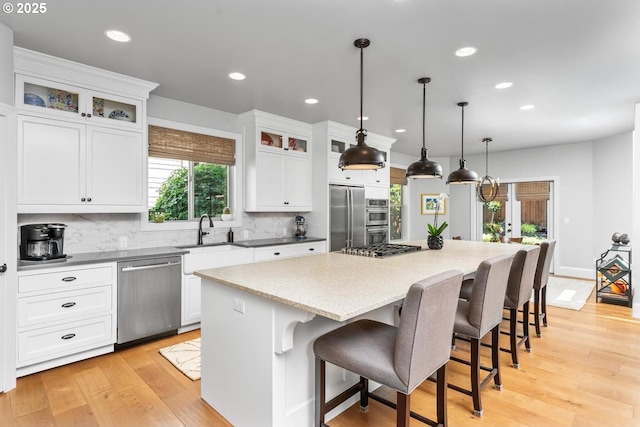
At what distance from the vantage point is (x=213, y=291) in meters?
2.24

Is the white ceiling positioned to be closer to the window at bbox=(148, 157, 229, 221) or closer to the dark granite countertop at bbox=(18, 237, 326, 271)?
the window at bbox=(148, 157, 229, 221)

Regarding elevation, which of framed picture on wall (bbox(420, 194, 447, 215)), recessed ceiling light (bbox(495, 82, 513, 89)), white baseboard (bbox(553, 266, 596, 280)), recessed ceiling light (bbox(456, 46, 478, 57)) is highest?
recessed ceiling light (bbox(495, 82, 513, 89))

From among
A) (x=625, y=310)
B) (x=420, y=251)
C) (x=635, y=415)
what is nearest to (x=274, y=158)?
(x=420, y=251)

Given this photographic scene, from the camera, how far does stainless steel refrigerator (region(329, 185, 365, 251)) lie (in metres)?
5.16

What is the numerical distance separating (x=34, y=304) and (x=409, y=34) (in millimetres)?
3500

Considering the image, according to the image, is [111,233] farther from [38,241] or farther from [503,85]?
[503,85]

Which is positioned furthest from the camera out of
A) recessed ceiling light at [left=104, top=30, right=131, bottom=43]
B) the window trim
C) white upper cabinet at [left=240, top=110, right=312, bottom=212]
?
white upper cabinet at [left=240, top=110, right=312, bottom=212]

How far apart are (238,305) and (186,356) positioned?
144 cm

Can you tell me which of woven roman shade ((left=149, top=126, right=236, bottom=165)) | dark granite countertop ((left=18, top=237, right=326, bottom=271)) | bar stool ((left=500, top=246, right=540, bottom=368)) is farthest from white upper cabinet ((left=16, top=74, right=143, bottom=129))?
bar stool ((left=500, top=246, right=540, bottom=368))

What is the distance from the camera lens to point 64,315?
9.27 feet

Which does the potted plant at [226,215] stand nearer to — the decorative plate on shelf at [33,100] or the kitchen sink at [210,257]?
the kitchen sink at [210,257]

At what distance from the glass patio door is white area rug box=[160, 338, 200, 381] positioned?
601 cm

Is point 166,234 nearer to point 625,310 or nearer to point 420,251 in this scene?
point 420,251

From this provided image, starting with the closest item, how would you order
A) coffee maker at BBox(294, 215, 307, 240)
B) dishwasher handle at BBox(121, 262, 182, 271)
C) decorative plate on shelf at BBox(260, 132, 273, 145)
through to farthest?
1. dishwasher handle at BBox(121, 262, 182, 271)
2. decorative plate on shelf at BBox(260, 132, 273, 145)
3. coffee maker at BBox(294, 215, 307, 240)
